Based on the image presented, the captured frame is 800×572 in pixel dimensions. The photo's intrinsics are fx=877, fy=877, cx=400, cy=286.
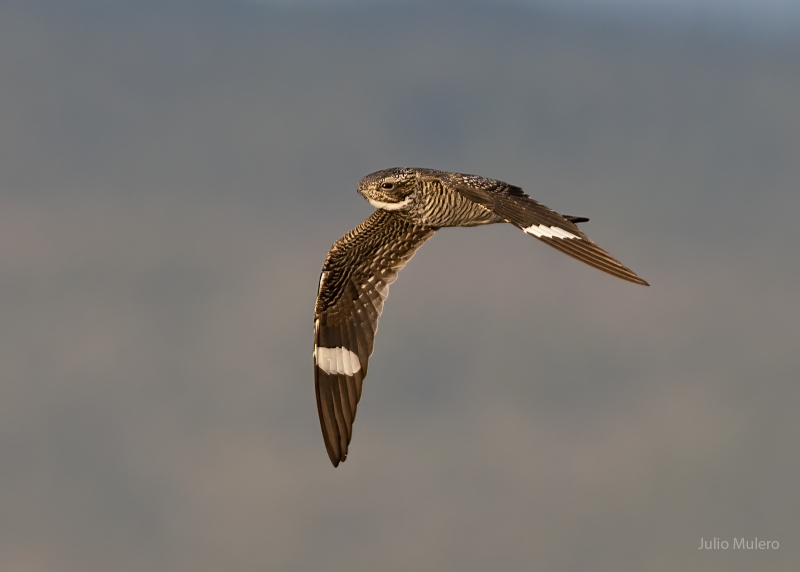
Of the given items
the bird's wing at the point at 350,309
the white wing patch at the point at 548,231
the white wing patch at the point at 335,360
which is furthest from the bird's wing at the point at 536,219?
the white wing patch at the point at 335,360

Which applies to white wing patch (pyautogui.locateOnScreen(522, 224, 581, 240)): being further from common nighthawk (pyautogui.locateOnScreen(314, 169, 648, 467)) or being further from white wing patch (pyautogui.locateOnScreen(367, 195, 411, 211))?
white wing patch (pyautogui.locateOnScreen(367, 195, 411, 211))

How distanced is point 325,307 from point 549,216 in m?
2.74

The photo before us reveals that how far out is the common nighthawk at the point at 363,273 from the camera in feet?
25.4

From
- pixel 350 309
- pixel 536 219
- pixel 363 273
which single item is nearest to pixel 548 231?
pixel 536 219

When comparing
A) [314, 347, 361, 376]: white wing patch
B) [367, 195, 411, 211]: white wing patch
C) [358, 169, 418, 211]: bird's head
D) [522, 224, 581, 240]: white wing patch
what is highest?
[358, 169, 418, 211]: bird's head

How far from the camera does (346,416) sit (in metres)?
8.42

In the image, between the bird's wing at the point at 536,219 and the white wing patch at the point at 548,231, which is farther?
the white wing patch at the point at 548,231

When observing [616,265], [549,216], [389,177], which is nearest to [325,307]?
[389,177]

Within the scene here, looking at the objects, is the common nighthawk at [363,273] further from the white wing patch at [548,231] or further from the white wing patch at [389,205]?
the white wing patch at [548,231]

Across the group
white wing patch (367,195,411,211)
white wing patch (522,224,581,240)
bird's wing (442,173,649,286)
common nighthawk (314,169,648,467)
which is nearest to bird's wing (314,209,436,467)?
common nighthawk (314,169,648,467)

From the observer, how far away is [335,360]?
28.0 feet

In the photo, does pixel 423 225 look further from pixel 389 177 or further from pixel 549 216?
pixel 549 216

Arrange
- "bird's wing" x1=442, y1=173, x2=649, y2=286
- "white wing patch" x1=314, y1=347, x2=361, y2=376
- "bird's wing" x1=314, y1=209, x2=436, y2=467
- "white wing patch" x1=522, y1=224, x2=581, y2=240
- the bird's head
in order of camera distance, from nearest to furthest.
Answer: "bird's wing" x1=442, y1=173, x2=649, y2=286, "white wing patch" x1=522, y1=224, x2=581, y2=240, the bird's head, "bird's wing" x1=314, y1=209, x2=436, y2=467, "white wing patch" x1=314, y1=347, x2=361, y2=376

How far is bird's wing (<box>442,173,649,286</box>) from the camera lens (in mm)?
6084
